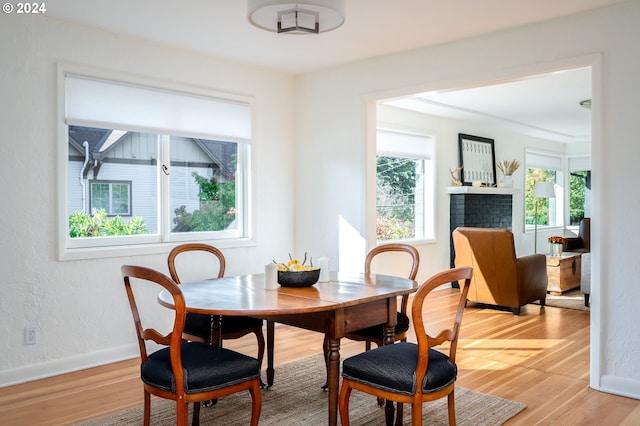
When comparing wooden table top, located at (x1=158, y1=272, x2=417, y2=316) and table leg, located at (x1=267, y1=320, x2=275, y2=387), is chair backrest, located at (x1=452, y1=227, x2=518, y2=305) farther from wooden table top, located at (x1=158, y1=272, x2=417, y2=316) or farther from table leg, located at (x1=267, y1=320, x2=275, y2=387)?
table leg, located at (x1=267, y1=320, x2=275, y2=387)

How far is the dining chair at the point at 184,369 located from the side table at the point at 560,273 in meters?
5.25

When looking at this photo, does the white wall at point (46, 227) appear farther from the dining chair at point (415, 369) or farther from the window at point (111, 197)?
the dining chair at point (415, 369)

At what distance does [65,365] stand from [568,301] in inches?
208

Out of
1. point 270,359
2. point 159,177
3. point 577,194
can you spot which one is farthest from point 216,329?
point 577,194

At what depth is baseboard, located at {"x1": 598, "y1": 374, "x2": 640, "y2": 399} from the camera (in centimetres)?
329

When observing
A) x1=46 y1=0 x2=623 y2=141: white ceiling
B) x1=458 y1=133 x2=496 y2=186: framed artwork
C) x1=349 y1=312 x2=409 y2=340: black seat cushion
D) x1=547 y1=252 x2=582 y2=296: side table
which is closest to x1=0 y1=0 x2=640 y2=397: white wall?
x1=46 y1=0 x2=623 y2=141: white ceiling

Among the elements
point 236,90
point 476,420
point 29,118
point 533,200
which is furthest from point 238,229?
point 533,200

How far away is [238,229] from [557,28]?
304 cm

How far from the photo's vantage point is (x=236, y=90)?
480 cm

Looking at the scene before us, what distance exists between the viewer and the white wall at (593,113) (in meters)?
3.33

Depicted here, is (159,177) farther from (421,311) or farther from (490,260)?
(490,260)

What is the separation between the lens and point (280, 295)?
2666 millimetres

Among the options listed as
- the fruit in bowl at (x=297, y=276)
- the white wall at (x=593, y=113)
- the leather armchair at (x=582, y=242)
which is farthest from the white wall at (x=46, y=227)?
the leather armchair at (x=582, y=242)

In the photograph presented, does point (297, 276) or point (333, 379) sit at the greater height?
point (297, 276)
